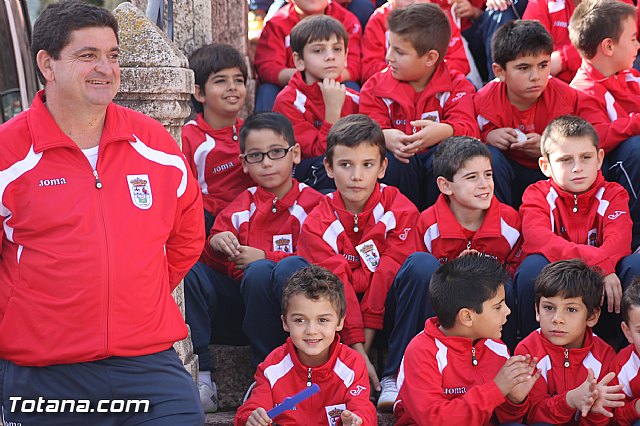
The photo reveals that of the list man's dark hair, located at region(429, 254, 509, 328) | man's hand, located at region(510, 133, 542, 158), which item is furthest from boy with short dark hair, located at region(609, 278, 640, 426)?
man's hand, located at region(510, 133, 542, 158)

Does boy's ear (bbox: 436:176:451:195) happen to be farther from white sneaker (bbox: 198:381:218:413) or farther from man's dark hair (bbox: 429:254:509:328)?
white sneaker (bbox: 198:381:218:413)

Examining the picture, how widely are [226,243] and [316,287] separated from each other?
0.78m

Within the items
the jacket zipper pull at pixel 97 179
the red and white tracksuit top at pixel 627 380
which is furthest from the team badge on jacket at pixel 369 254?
the jacket zipper pull at pixel 97 179

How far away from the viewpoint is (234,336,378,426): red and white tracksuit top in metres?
3.76

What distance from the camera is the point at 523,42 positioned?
5.07 metres

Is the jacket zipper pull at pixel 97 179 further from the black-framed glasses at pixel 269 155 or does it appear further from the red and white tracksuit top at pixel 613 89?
the red and white tracksuit top at pixel 613 89

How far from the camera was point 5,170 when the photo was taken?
3.09m

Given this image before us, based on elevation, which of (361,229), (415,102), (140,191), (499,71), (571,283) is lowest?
(571,283)

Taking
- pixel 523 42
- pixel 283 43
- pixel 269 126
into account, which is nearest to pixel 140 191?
pixel 269 126

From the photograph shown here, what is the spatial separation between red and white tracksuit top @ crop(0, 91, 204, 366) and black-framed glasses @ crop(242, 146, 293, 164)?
4.85 ft

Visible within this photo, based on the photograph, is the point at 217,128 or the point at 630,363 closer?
the point at 630,363

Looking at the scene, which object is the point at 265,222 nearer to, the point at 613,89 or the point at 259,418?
the point at 259,418

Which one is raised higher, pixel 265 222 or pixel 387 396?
pixel 265 222

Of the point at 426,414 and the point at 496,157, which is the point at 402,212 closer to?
the point at 496,157
